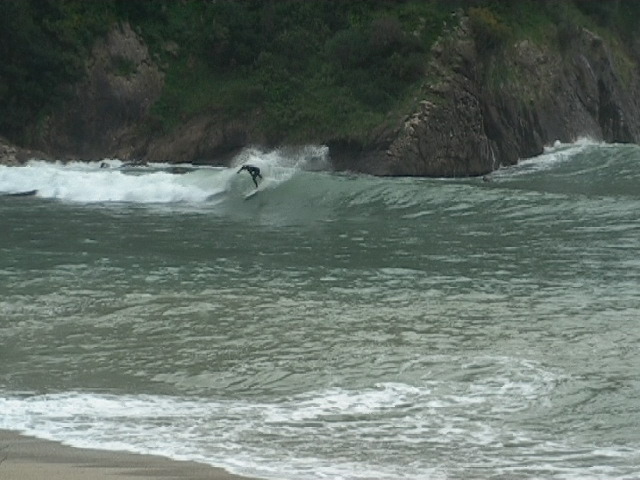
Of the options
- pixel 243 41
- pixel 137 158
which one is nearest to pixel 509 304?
pixel 137 158

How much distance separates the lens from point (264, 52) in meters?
36.5

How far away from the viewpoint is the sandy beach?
713cm

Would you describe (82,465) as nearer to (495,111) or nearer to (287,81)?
(495,111)

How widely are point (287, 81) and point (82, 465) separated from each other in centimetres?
2903

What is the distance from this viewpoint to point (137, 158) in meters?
34.6

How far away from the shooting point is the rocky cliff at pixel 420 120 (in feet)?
106

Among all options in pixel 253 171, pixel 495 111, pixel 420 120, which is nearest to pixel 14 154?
pixel 253 171

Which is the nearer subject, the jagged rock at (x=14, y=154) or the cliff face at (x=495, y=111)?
the cliff face at (x=495, y=111)

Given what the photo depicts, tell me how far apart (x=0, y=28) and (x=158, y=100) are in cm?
514

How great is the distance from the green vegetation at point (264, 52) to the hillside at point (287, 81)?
0.15ft

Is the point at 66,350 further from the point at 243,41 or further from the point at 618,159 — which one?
the point at 243,41

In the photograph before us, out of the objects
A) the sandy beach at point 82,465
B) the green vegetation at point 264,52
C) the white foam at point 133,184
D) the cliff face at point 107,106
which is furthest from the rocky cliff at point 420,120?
the sandy beach at point 82,465

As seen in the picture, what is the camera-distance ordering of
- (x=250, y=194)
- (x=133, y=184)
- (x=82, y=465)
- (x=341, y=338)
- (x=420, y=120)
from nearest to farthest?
(x=82, y=465)
(x=341, y=338)
(x=250, y=194)
(x=133, y=184)
(x=420, y=120)

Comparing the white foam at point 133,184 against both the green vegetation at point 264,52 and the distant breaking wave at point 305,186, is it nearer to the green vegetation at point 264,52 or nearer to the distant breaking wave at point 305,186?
the distant breaking wave at point 305,186
